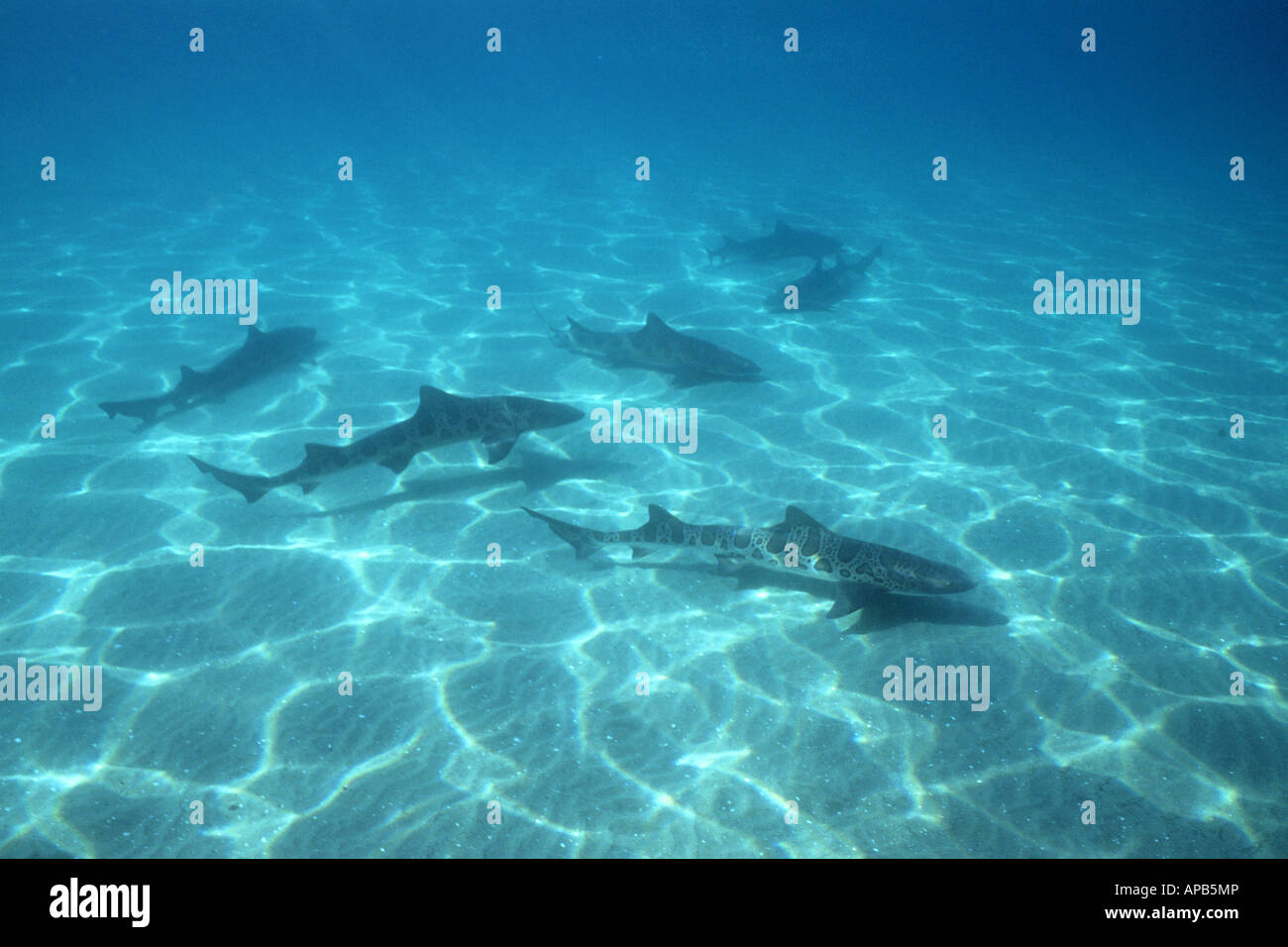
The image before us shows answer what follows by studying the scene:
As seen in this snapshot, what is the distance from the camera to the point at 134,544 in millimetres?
7992

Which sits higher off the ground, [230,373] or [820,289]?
[820,289]

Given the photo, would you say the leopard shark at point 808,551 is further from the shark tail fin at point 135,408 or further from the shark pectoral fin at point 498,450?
the shark tail fin at point 135,408

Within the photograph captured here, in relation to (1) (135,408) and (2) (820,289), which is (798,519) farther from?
(2) (820,289)

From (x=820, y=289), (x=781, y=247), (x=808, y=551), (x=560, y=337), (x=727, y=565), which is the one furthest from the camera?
(x=781, y=247)

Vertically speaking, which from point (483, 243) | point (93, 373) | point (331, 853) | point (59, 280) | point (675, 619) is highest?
point (483, 243)

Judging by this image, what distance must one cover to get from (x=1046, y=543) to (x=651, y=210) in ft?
77.4

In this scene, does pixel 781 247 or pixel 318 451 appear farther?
pixel 781 247

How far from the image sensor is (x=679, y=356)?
39.1 ft

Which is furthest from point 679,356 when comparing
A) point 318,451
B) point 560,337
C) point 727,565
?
point 318,451

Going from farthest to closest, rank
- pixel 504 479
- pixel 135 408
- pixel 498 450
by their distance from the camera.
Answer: pixel 135 408 < pixel 504 479 < pixel 498 450

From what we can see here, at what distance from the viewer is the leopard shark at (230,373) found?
10820 mm

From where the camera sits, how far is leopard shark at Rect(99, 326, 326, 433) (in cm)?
1082

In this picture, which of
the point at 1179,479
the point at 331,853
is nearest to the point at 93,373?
the point at 331,853
